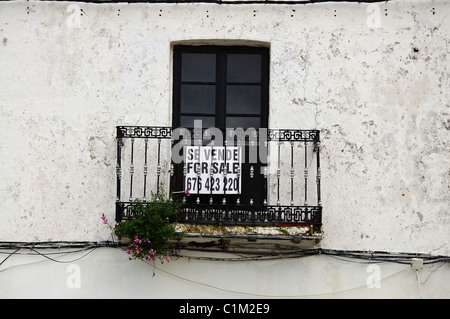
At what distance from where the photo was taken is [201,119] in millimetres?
7996

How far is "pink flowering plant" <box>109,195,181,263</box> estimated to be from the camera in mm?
7035

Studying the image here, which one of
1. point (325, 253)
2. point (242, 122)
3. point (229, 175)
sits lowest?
point (325, 253)

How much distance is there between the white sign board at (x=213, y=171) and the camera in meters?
7.43

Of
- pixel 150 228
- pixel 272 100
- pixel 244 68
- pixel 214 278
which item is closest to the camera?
pixel 150 228

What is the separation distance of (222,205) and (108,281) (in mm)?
1598

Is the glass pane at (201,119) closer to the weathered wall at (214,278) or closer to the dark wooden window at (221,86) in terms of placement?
the dark wooden window at (221,86)

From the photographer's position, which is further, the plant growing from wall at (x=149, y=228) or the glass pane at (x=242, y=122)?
the glass pane at (x=242, y=122)

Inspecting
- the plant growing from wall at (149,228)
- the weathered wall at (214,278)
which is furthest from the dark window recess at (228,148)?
the weathered wall at (214,278)

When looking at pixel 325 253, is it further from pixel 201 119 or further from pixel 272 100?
pixel 201 119

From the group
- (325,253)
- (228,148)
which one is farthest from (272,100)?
(325,253)

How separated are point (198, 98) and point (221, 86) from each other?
0.32 meters

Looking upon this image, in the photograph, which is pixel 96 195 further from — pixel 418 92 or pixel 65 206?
pixel 418 92

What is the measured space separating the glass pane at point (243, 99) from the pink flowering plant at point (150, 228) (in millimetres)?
1523

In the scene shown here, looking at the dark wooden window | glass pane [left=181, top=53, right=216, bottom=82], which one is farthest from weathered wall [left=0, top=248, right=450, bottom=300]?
glass pane [left=181, top=53, right=216, bottom=82]
